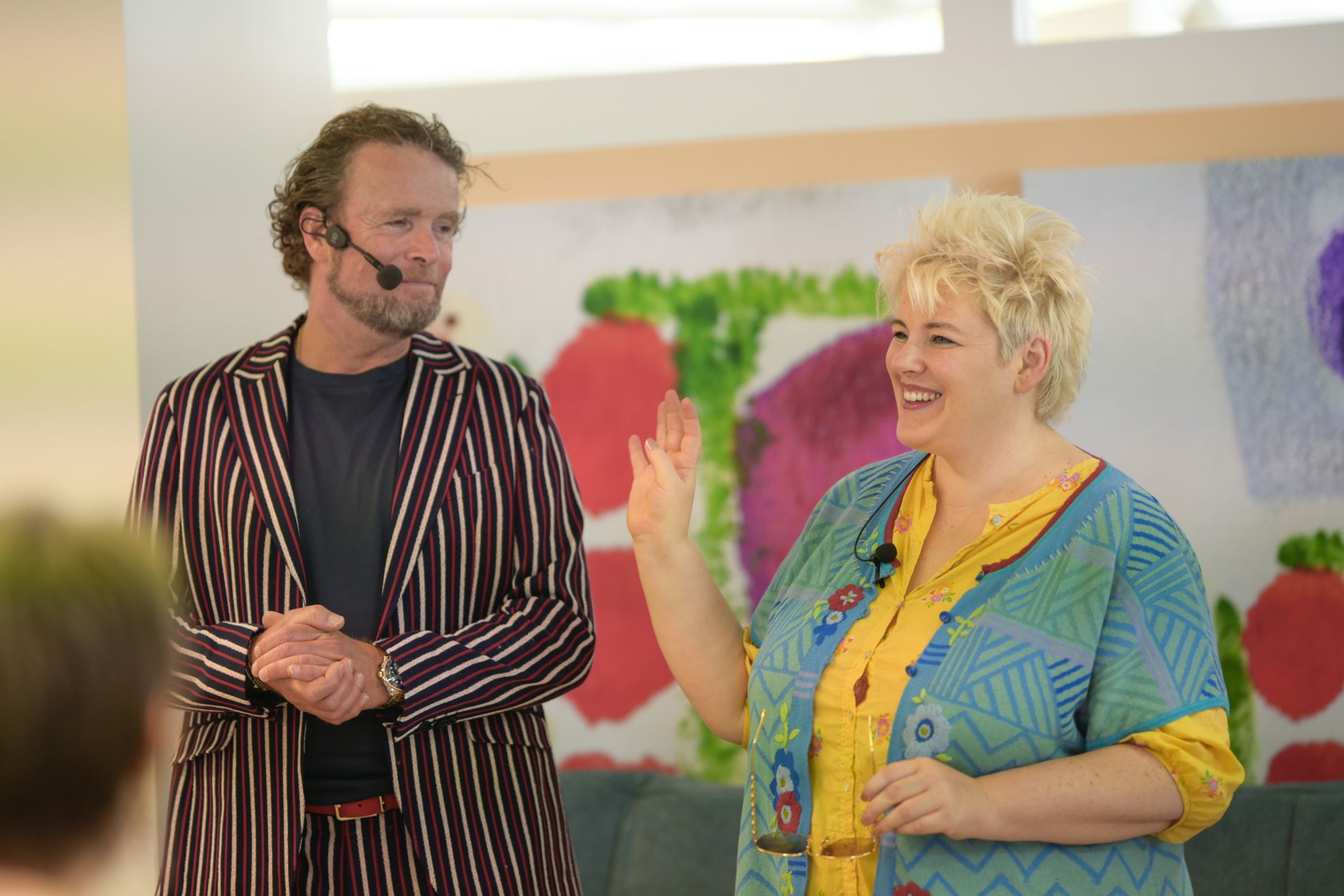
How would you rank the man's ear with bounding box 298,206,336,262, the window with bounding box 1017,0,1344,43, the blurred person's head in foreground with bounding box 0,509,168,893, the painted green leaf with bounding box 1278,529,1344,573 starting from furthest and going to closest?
the window with bounding box 1017,0,1344,43
the painted green leaf with bounding box 1278,529,1344,573
the man's ear with bounding box 298,206,336,262
the blurred person's head in foreground with bounding box 0,509,168,893

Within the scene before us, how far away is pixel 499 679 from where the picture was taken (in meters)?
2.24

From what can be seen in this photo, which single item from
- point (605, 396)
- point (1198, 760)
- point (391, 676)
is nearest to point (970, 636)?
point (1198, 760)

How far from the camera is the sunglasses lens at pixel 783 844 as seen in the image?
1.77 m

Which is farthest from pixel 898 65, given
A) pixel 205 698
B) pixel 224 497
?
pixel 205 698

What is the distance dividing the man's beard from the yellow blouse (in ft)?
3.03

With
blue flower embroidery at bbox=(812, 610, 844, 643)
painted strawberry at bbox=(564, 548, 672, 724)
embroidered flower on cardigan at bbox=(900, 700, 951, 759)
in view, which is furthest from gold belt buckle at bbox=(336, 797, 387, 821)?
painted strawberry at bbox=(564, 548, 672, 724)

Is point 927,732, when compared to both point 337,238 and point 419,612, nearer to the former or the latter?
point 419,612

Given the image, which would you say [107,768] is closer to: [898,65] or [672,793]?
[672,793]

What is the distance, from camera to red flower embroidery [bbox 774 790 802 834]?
1973 mm

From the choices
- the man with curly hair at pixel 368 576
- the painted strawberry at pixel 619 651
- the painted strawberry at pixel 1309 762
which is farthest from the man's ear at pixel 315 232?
the painted strawberry at pixel 1309 762

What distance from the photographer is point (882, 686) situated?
1927 mm

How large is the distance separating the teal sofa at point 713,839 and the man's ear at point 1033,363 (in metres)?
1.52

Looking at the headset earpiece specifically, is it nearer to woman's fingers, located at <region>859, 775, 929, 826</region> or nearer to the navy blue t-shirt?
the navy blue t-shirt

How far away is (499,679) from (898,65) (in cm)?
196
